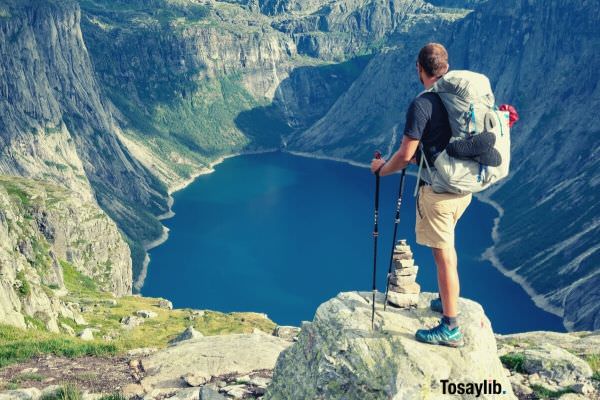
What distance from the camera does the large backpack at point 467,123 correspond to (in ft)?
58.1

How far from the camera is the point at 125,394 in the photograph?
1005 inches

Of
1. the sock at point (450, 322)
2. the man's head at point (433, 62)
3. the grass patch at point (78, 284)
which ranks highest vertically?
the grass patch at point (78, 284)

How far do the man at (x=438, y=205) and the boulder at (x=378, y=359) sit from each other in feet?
1.89

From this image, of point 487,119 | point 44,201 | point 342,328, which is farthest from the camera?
point 44,201

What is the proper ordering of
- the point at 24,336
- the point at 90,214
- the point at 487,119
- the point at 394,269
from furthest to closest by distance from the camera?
the point at 90,214 → the point at 24,336 → the point at 394,269 → the point at 487,119

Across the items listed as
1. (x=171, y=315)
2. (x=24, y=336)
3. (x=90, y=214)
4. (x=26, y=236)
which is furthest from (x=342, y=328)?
(x=90, y=214)

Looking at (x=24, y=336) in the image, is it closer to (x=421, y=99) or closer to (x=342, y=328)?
(x=342, y=328)

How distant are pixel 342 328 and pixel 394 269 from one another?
3.36 metres

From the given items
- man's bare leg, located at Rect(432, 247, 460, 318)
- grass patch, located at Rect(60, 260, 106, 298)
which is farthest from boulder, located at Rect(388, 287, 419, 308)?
grass patch, located at Rect(60, 260, 106, 298)

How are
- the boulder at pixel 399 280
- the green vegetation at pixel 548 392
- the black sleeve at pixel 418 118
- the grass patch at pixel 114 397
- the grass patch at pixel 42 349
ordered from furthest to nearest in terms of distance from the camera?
1. the grass patch at pixel 42 349
2. the grass patch at pixel 114 397
3. the green vegetation at pixel 548 392
4. the boulder at pixel 399 280
5. the black sleeve at pixel 418 118

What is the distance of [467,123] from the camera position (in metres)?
17.8

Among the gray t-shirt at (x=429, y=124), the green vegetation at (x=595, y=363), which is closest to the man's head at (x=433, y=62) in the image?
the gray t-shirt at (x=429, y=124)

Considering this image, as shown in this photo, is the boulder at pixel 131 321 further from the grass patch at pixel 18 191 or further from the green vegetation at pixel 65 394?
the grass patch at pixel 18 191

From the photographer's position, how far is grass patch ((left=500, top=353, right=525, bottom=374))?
24672 mm
